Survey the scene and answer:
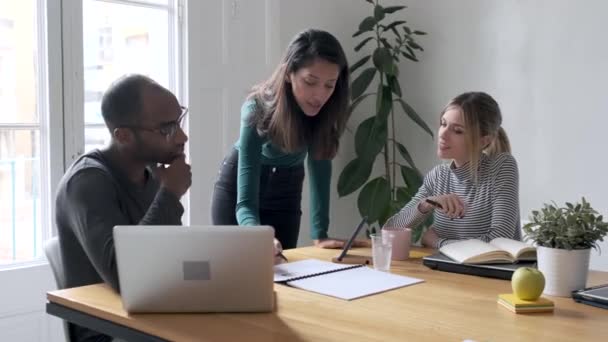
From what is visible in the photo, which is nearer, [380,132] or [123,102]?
[123,102]

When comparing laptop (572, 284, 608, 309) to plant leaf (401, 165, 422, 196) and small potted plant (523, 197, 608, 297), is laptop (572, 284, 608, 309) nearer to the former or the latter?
small potted plant (523, 197, 608, 297)

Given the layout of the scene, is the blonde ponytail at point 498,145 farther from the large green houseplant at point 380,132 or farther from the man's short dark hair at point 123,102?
the large green houseplant at point 380,132

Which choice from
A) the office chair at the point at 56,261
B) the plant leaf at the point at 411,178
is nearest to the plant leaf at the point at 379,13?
the plant leaf at the point at 411,178

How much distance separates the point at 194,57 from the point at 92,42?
49cm

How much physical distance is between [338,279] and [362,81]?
2262 millimetres

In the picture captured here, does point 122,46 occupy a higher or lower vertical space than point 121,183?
higher

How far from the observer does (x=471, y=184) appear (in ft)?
7.30

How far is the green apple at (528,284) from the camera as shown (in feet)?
4.65

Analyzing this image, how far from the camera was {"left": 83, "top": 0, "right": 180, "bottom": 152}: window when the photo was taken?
3.02 m

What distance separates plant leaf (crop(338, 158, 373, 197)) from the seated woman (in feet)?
4.70

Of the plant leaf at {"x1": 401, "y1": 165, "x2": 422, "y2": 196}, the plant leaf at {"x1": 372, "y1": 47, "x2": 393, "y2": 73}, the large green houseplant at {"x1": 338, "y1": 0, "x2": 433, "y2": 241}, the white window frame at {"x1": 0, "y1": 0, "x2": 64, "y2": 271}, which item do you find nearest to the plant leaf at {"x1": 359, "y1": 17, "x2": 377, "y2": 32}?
the large green houseplant at {"x1": 338, "y1": 0, "x2": 433, "y2": 241}

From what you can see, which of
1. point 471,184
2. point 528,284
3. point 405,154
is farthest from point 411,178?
point 528,284

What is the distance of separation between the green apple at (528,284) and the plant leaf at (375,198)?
88.7 inches

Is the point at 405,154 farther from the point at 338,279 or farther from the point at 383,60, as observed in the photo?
the point at 338,279
